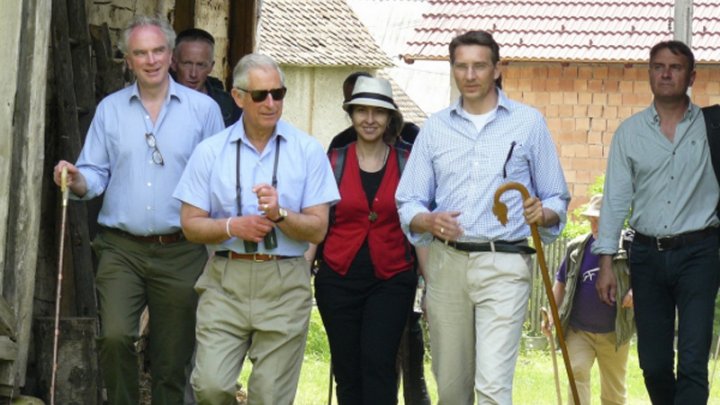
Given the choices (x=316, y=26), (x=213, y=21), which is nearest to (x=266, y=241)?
(x=213, y=21)

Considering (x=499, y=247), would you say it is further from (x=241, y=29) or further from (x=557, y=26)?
(x=557, y=26)

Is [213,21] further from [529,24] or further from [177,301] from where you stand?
[529,24]

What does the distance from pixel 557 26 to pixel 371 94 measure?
A: 16.2m

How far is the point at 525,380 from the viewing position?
15805 mm

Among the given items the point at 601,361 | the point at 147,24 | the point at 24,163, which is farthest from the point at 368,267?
the point at 601,361

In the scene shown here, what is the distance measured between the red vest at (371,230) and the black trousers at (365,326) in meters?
0.07

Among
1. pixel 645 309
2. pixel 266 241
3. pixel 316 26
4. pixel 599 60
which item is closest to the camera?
pixel 266 241

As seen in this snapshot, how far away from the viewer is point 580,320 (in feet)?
36.1

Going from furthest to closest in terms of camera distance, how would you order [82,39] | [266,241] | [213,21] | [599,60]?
[599,60] → [213,21] → [82,39] → [266,241]

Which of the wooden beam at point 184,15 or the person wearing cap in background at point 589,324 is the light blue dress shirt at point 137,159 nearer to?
the person wearing cap in background at point 589,324

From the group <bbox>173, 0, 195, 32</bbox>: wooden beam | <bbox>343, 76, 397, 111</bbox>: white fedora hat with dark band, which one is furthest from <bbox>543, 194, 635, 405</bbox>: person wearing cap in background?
<bbox>173, 0, 195, 32</bbox>: wooden beam

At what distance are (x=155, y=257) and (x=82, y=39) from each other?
2.40 m

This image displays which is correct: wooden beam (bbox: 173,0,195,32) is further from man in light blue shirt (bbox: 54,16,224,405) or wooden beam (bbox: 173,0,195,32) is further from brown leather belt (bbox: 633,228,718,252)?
brown leather belt (bbox: 633,228,718,252)

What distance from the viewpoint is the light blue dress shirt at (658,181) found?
29.9 ft
